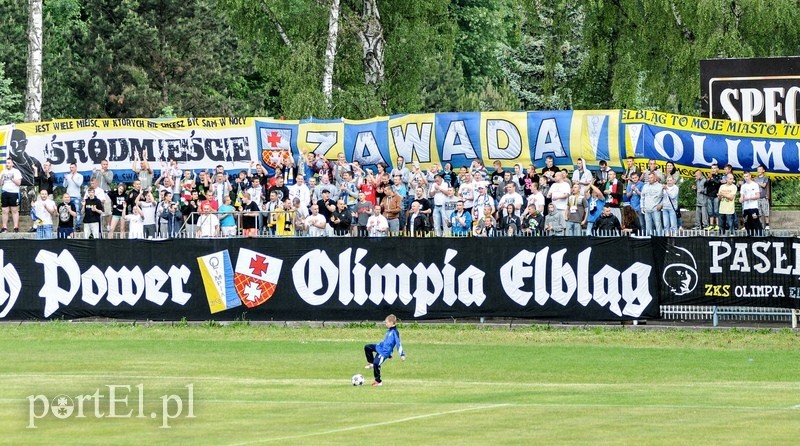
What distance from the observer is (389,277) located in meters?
32.8

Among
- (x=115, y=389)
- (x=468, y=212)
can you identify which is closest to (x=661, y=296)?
(x=468, y=212)

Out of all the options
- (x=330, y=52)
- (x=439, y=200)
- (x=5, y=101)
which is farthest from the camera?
(x=5, y=101)

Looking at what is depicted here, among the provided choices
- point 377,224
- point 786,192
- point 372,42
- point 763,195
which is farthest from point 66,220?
point 786,192

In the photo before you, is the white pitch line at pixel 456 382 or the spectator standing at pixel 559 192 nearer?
the white pitch line at pixel 456 382

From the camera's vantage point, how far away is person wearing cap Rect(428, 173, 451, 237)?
108 feet

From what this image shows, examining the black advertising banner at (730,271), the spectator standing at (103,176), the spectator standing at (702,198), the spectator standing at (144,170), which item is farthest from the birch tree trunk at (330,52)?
the black advertising banner at (730,271)

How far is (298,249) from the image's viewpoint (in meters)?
33.2

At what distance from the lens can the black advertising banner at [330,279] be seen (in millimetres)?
31703

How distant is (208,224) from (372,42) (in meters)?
16.0

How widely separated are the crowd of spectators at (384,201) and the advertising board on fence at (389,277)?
1.60 ft

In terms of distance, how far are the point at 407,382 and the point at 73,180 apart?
15.6 meters

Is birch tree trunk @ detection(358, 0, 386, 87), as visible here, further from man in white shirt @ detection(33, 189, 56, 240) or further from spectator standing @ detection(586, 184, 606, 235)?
spectator standing @ detection(586, 184, 606, 235)

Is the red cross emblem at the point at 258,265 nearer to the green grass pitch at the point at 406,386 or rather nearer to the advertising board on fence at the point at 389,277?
the advertising board on fence at the point at 389,277

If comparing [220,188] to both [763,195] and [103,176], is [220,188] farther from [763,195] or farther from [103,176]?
[763,195]
